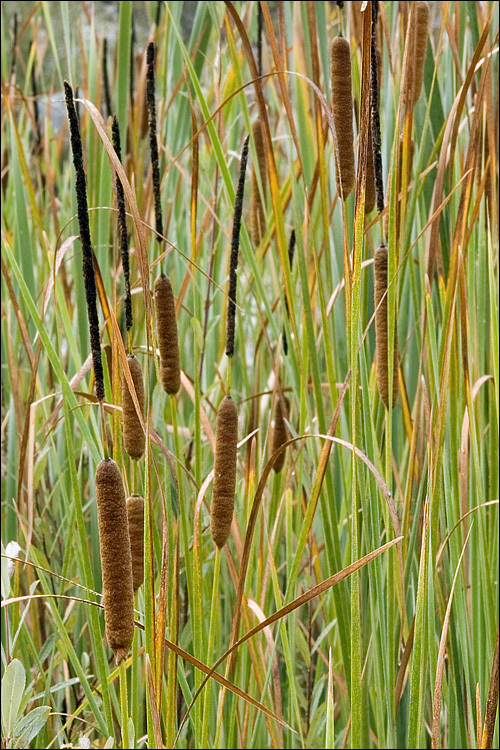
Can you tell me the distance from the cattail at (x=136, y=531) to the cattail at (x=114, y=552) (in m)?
0.09

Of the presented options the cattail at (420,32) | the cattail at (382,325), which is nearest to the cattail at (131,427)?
the cattail at (382,325)

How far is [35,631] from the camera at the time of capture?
866 millimetres

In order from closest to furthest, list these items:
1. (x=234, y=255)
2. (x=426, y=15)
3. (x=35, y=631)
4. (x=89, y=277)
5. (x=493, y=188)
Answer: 1. (x=89, y=277)
2. (x=234, y=255)
3. (x=426, y=15)
4. (x=493, y=188)
5. (x=35, y=631)

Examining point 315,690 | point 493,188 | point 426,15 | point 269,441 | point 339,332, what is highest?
point 426,15

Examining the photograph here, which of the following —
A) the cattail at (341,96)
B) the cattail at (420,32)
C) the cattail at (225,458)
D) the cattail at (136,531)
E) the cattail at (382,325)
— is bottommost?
the cattail at (136,531)

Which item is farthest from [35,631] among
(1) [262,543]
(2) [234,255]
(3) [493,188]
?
(3) [493,188]

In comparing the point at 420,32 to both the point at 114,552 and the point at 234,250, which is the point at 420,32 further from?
the point at 114,552

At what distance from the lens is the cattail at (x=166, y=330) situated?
53 centimetres

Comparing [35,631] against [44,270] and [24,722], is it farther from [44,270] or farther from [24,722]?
[44,270]

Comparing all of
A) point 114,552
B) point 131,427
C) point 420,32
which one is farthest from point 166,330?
point 420,32

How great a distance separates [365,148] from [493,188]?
1.12ft

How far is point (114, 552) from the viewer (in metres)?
0.40

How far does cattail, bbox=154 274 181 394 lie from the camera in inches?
20.7

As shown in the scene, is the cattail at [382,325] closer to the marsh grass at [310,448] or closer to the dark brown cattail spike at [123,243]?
the marsh grass at [310,448]
